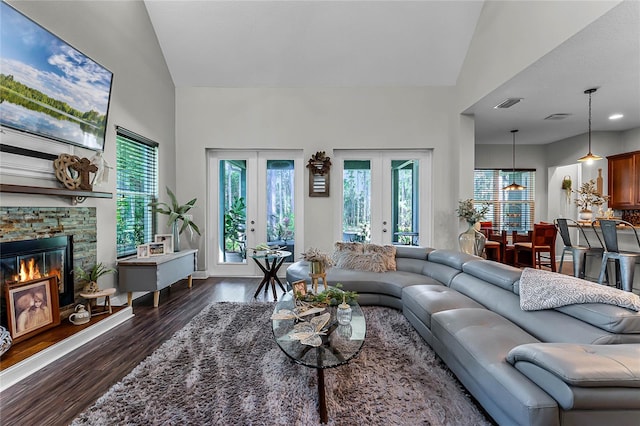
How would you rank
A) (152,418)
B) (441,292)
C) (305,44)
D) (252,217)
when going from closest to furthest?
(152,418), (441,292), (305,44), (252,217)

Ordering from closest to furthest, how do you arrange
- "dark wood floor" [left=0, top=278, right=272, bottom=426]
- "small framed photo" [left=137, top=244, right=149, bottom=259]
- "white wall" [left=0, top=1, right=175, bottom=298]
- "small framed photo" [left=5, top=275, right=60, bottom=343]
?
"dark wood floor" [left=0, top=278, right=272, bottom=426] → "small framed photo" [left=5, top=275, right=60, bottom=343] → "white wall" [left=0, top=1, right=175, bottom=298] → "small framed photo" [left=137, top=244, right=149, bottom=259]

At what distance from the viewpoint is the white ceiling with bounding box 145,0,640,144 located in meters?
4.12

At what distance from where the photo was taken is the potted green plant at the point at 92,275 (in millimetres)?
3104

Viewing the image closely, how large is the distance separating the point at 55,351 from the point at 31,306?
0.46 m

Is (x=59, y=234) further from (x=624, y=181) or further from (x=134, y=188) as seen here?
(x=624, y=181)

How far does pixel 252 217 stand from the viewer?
5.47 meters

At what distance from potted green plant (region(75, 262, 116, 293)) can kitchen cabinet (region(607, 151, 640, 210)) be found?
28.6 ft

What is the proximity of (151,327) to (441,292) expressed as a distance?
9.89 feet

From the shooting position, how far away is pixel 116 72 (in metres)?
3.71

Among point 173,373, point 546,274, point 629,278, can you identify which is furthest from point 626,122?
point 173,373

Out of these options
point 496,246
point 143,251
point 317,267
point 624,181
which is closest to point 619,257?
point 496,246

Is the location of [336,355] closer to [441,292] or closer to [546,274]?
[441,292]

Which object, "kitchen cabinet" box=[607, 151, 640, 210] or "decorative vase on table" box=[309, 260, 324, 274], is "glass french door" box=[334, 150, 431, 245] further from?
"kitchen cabinet" box=[607, 151, 640, 210]

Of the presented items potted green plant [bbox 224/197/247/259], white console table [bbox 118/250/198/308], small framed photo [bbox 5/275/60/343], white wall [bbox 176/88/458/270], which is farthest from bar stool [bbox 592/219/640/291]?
small framed photo [bbox 5/275/60/343]
